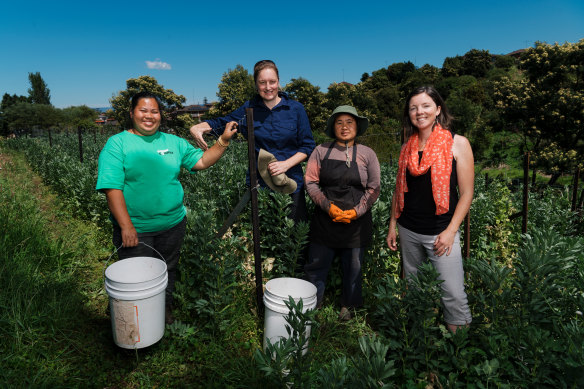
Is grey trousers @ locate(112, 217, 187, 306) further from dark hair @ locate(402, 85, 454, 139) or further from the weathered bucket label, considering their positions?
dark hair @ locate(402, 85, 454, 139)

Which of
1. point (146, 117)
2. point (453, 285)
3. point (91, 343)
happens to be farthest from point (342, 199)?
point (91, 343)

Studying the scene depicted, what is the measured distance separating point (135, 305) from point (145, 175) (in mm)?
846

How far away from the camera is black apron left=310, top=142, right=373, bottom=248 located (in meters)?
2.81

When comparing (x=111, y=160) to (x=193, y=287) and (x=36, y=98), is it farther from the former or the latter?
(x=36, y=98)

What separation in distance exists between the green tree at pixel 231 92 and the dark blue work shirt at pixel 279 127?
113 ft

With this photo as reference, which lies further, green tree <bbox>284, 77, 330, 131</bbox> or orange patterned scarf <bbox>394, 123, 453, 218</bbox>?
green tree <bbox>284, 77, 330, 131</bbox>

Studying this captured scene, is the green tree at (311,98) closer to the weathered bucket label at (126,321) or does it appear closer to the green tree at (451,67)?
the green tree at (451,67)

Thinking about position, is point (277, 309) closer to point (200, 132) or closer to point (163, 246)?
point (163, 246)

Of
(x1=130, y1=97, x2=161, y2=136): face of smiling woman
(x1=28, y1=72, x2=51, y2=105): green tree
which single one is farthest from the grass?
(x1=28, y1=72, x2=51, y2=105): green tree

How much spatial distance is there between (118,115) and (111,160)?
145 ft

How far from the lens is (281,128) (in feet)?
9.63

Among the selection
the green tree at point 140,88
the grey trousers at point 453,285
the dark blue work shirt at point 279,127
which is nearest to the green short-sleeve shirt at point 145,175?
the dark blue work shirt at point 279,127

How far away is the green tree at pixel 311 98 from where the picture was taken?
33781 mm

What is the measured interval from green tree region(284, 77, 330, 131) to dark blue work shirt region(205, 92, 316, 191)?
30.7 meters
